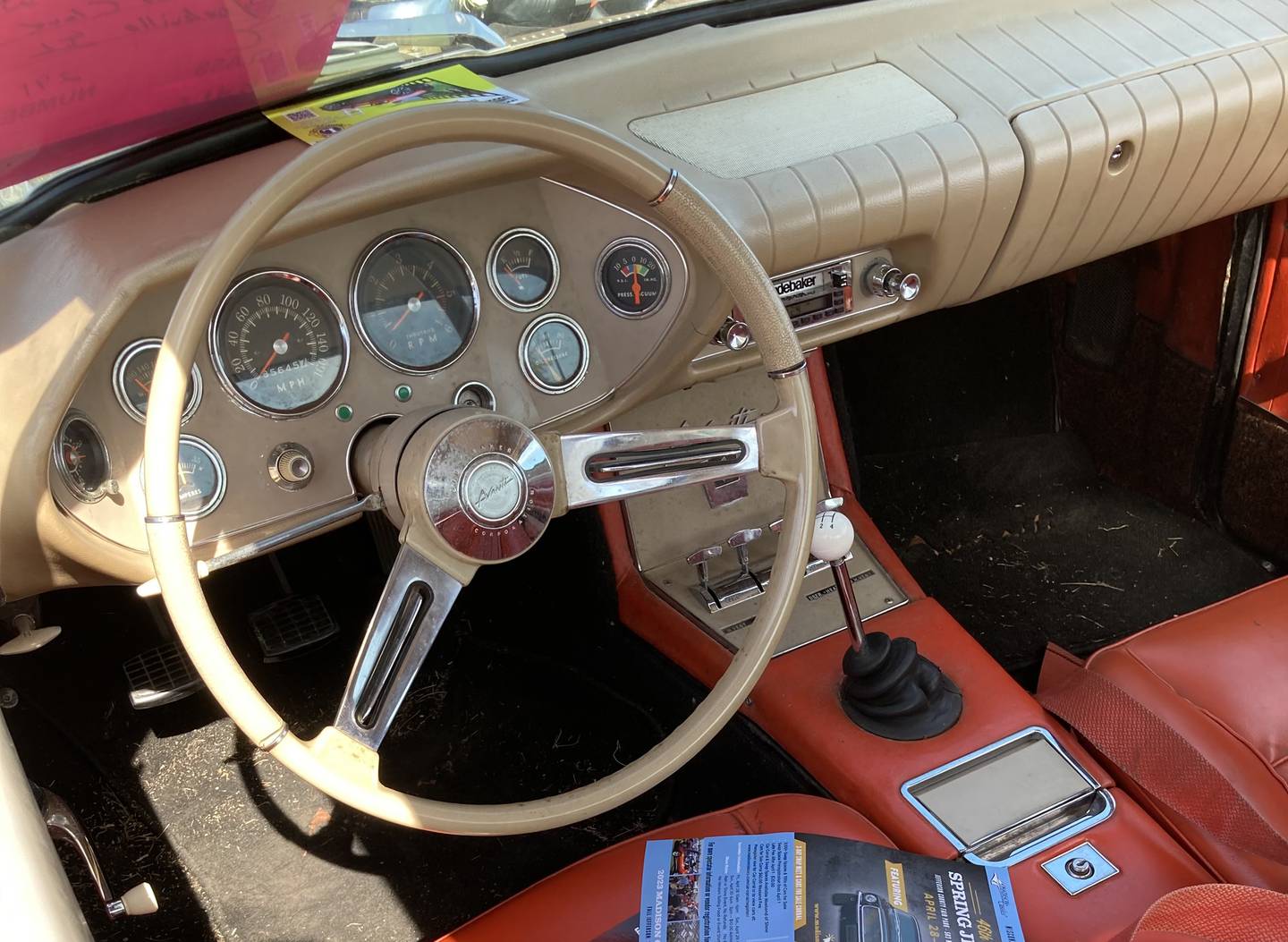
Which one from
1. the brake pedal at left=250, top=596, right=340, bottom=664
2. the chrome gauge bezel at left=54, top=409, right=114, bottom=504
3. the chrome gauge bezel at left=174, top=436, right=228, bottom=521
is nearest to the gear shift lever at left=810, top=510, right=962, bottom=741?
the chrome gauge bezel at left=174, top=436, right=228, bottom=521

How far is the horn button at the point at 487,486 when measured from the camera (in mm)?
1202

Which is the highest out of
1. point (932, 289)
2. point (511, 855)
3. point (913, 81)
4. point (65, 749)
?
point (913, 81)

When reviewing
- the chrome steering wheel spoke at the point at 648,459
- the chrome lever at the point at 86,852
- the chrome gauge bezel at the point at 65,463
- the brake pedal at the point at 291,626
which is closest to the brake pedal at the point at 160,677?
the brake pedal at the point at 291,626

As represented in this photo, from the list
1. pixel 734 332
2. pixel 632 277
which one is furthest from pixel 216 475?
pixel 734 332

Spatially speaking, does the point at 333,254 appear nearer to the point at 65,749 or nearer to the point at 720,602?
the point at 720,602

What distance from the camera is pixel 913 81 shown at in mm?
1775

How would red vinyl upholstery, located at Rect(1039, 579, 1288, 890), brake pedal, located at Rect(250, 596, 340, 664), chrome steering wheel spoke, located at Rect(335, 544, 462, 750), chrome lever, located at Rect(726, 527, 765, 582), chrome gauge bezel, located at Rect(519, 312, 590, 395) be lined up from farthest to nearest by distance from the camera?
1. brake pedal, located at Rect(250, 596, 340, 664)
2. chrome lever, located at Rect(726, 527, 765, 582)
3. chrome gauge bezel, located at Rect(519, 312, 590, 395)
4. red vinyl upholstery, located at Rect(1039, 579, 1288, 890)
5. chrome steering wheel spoke, located at Rect(335, 544, 462, 750)

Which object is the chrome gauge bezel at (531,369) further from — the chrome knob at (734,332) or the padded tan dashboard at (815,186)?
the chrome knob at (734,332)

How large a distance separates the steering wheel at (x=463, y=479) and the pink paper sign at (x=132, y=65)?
223 mm

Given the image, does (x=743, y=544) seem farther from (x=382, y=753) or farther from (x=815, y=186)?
(x=382, y=753)

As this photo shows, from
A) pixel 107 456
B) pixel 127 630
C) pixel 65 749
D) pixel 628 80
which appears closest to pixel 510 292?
pixel 628 80

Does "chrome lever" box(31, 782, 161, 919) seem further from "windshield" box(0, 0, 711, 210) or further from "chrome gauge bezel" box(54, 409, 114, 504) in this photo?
"windshield" box(0, 0, 711, 210)

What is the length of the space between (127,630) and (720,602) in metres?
1.15

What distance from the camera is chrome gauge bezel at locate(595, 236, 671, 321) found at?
1.58 m
